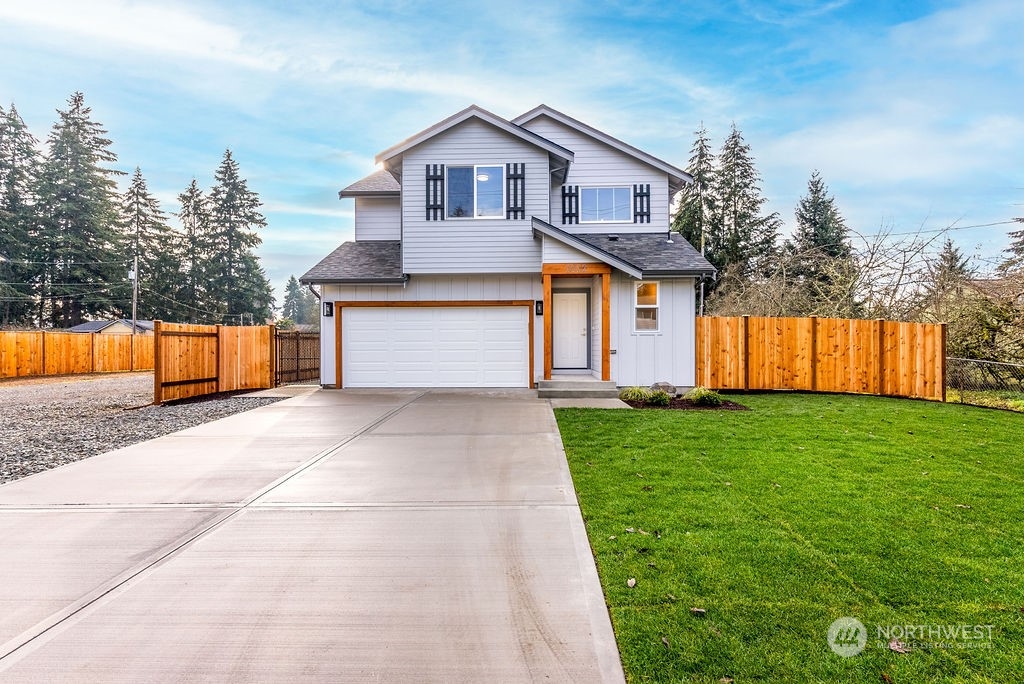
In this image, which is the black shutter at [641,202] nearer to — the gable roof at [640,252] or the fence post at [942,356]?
the gable roof at [640,252]

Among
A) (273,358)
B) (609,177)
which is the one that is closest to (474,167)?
(609,177)

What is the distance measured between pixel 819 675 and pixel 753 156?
36.4 metres

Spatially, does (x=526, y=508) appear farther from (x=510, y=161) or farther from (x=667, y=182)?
(x=667, y=182)

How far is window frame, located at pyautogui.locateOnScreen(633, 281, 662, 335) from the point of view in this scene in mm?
12359

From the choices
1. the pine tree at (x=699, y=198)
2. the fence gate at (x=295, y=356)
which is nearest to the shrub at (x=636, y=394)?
the fence gate at (x=295, y=356)

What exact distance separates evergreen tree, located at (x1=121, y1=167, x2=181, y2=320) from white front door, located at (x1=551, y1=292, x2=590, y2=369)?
39.7m

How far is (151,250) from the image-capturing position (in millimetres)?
40344

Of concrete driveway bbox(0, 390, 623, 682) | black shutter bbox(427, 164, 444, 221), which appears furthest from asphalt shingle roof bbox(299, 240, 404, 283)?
concrete driveway bbox(0, 390, 623, 682)

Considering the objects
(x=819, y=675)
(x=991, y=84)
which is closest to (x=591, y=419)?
(x=819, y=675)

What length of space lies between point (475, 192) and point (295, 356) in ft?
27.6

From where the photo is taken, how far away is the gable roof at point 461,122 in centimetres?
1220

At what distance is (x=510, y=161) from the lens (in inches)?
494

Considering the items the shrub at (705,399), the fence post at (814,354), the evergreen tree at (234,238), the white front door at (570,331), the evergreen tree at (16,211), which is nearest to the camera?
the shrub at (705,399)

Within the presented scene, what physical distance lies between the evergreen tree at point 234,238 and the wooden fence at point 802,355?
4145cm
